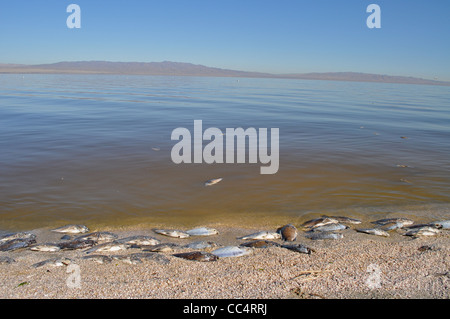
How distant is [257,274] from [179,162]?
6.14 metres

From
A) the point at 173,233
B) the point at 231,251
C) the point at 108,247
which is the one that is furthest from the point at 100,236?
the point at 231,251

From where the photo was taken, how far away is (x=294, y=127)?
15.7 meters

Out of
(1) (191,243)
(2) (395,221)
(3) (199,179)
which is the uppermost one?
(3) (199,179)

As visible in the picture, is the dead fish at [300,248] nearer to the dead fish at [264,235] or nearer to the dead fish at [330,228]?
the dead fish at [264,235]

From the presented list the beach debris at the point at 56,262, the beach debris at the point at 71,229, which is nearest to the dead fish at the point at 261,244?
the beach debris at the point at 56,262

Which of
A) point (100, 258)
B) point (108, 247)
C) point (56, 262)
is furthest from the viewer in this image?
point (108, 247)

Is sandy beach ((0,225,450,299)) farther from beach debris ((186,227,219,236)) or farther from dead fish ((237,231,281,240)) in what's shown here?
beach debris ((186,227,219,236))

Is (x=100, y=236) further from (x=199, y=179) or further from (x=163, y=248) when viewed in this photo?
(x=199, y=179)

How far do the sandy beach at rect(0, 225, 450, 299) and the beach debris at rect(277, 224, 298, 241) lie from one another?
1.81 ft

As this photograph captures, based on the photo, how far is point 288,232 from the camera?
19.2 feet

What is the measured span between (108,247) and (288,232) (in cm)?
299

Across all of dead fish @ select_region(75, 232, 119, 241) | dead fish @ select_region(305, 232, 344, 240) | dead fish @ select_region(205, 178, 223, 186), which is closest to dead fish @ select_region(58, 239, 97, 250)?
dead fish @ select_region(75, 232, 119, 241)

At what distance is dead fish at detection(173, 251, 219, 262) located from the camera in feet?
15.8
